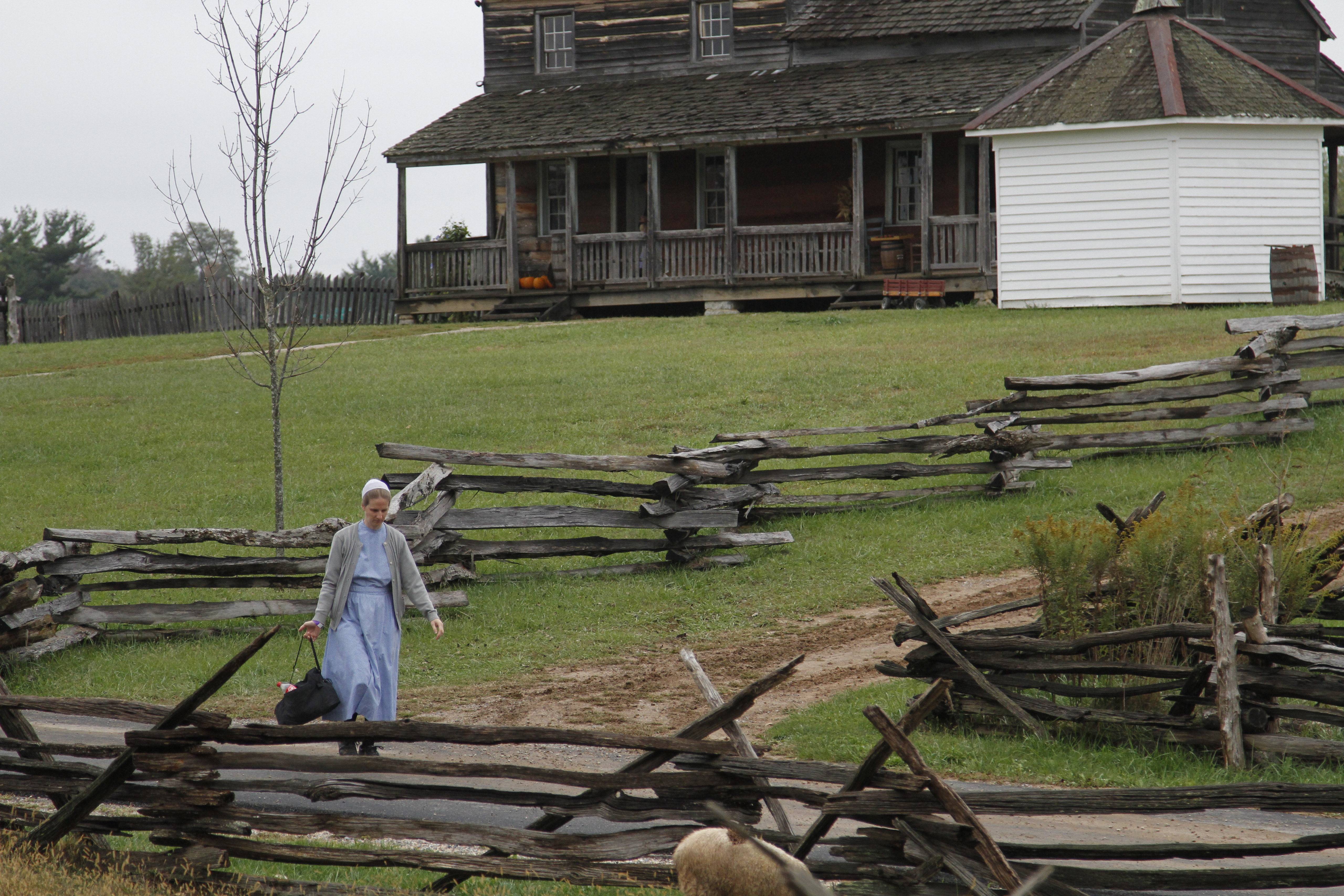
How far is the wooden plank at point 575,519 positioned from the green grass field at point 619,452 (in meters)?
0.52

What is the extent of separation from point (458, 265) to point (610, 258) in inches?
145

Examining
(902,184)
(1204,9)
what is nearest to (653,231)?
(902,184)

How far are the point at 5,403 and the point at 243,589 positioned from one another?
11.4m

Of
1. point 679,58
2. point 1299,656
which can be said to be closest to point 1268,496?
point 1299,656

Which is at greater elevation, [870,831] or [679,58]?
[679,58]

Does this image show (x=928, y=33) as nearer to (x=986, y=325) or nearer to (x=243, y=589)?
(x=986, y=325)

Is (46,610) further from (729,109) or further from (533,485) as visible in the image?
(729,109)

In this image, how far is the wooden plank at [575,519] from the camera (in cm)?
1172

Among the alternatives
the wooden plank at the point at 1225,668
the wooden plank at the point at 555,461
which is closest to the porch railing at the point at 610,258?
the wooden plank at the point at 555,461

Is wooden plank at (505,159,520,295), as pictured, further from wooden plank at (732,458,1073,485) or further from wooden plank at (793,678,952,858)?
wooden plank at (793,678,952,858)

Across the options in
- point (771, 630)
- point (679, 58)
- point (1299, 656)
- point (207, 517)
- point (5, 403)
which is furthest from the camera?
point (679, 58)

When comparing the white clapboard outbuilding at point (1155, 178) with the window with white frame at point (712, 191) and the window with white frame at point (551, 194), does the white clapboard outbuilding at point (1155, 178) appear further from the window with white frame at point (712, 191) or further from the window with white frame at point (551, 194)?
the window with white frame at point (551, 194)

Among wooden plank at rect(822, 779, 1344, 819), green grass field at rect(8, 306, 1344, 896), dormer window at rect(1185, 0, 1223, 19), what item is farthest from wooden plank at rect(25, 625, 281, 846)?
dormer window at rect(1185, 0, 1223, 19)

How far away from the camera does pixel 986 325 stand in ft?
72.4
